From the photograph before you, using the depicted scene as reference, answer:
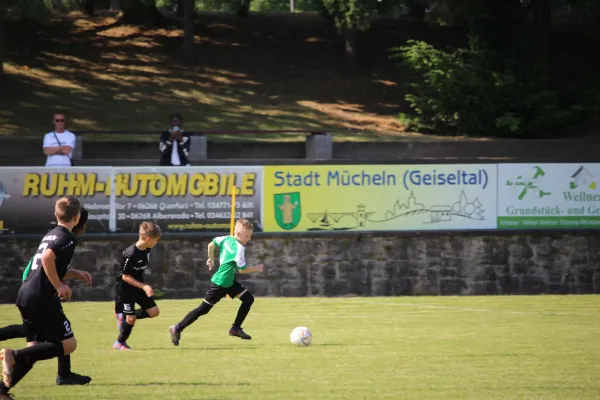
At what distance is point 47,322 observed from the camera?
9312 millimetres

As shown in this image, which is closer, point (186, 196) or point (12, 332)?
point (12, 332)

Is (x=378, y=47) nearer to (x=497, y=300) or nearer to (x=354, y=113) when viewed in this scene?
(x=354, y=113)

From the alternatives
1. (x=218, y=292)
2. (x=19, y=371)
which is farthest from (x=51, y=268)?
(x=218, y=292)

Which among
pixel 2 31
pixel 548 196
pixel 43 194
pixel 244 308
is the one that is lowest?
pixel 244 308

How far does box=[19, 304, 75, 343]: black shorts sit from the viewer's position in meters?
9.28

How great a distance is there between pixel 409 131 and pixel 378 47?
331 inches

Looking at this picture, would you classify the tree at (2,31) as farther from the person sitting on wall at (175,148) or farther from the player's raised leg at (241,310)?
the player's raised leg at (241,310)

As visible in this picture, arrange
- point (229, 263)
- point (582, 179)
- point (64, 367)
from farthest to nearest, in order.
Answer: point (582, 179) < point (229, 263) < point (64, 367)

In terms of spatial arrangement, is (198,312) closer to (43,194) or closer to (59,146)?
(43,194)

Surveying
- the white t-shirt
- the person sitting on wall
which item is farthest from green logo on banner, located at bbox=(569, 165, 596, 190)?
the white t-shirt

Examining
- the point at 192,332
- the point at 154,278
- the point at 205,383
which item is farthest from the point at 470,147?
the point at 205,383

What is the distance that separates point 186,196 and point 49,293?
1318cm

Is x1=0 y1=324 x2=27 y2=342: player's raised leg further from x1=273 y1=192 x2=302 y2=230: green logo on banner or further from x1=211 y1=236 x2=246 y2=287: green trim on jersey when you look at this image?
x1=273 y1=192 x2=302 y2=230: green logo on banner

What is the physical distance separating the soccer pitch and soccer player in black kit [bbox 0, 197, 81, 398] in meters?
0.44
